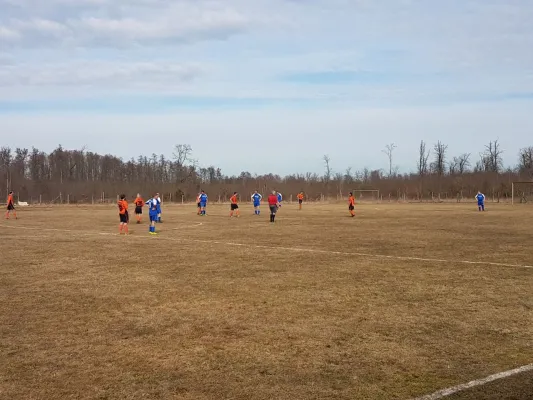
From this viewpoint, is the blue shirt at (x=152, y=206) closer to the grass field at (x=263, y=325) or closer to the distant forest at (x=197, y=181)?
the grass field at (x=263, y=325)

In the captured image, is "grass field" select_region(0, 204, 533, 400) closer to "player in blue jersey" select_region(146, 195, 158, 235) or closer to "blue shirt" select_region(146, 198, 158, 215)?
"player in blue jersey" select_region(146, 195, 158, 235)

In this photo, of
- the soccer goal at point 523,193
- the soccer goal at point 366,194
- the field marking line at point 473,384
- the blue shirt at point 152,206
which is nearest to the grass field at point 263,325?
the field marking line at point 473,384

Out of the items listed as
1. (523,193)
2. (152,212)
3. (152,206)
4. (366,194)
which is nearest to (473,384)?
(152,212)

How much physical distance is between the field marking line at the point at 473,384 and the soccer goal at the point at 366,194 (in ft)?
269

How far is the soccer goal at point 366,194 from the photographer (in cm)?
8769

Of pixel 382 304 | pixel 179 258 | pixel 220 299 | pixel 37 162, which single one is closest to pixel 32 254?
pixel 179 258

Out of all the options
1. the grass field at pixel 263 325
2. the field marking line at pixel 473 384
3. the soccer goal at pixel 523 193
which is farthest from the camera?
the soccer goal at pixel 523 193

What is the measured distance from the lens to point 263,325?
8.01m

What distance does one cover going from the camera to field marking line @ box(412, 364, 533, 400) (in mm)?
5301

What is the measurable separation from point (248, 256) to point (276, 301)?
6448mm

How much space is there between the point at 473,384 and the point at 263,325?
3.28 meters

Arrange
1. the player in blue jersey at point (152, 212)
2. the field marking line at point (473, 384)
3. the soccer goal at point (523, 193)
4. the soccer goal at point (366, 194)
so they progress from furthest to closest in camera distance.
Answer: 1. the soccer goal at point (366, 194)
2. the soccer goal at point (523, 193)
3. the player in blue jersey at point (152, 212)
4. the field marking line at point (473, 384)

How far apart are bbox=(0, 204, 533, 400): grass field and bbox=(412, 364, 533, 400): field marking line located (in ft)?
0.30

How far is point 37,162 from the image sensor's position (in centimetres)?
10800
